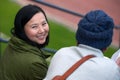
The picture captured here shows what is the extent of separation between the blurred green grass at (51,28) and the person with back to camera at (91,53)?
2.50 m

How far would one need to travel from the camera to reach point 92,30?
8.13 feet

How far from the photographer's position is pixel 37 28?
10.7 ft

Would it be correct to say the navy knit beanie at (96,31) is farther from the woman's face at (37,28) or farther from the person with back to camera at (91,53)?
the woman's face at (37,28)

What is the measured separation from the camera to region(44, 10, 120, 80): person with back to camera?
7.90ft

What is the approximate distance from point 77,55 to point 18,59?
0.66m

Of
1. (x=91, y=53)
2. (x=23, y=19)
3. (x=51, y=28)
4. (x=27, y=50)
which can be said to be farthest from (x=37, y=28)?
(x=51, y=28)

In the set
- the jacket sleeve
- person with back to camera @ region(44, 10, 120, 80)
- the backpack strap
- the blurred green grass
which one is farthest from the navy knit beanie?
the blurred green grass

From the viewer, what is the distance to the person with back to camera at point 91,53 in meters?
2.41

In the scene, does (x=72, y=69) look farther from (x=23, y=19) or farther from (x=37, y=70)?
(x=23, y=19)

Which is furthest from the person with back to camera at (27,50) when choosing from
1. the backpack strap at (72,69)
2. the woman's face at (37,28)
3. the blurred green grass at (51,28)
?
the blurred green grass at (51,28)

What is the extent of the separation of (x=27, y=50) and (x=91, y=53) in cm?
68

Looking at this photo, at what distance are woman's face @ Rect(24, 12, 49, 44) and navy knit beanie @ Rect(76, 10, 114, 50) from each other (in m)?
0.73

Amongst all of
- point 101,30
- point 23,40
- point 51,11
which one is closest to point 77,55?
point 101,30

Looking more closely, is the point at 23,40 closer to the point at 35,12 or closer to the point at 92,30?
the point at 35,12
